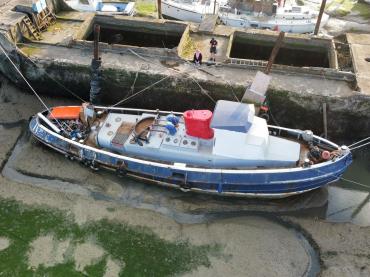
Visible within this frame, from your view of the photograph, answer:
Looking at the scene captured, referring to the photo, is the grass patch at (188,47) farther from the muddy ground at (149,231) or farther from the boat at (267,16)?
the muddy ground at (149,231)

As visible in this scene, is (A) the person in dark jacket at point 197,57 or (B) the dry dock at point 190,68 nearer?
(B) the dry dock at point 190,68

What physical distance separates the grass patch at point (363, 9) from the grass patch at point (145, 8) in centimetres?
1242

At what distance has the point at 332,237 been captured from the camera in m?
13.1

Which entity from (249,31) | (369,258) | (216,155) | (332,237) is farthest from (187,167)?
(249,31)

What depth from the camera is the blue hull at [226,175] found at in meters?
13.2

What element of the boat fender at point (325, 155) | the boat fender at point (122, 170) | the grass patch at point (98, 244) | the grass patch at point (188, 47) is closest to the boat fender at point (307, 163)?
the boat fender at point (325, 155)

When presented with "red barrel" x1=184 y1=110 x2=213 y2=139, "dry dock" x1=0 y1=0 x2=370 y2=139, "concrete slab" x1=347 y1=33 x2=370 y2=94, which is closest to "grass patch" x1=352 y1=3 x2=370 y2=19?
"concrete slab" x1=347 y1=33 x2=370 y2=94

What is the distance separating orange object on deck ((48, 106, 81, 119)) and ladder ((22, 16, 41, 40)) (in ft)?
15.2

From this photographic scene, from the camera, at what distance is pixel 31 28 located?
18.2 meters

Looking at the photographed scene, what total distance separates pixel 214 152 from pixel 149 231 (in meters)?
3.34

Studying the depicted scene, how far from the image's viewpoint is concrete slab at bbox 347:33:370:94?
15.9 meters

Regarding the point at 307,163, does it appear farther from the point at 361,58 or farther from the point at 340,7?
the point at 340,7

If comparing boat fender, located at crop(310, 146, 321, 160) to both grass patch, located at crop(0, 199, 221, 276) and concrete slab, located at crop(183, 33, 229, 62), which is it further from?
concrete slab, located at crop(183, 33, 229, 62)

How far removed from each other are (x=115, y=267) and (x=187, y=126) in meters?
5.11
